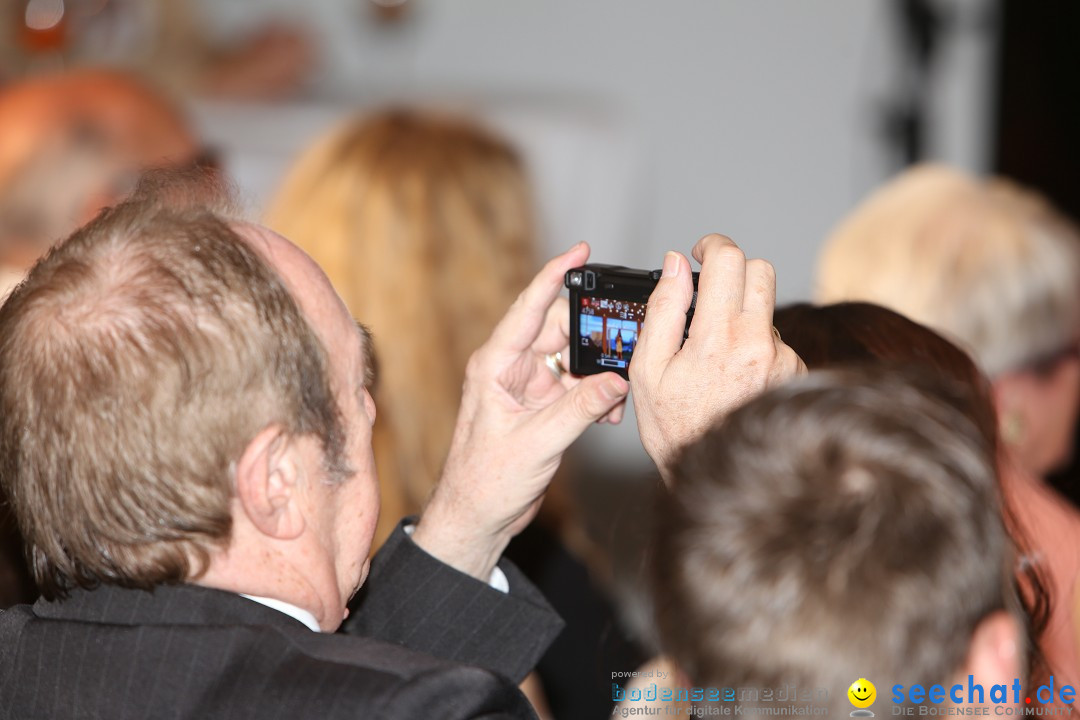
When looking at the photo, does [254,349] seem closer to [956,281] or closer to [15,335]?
[15,335]

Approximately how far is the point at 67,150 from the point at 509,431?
151 centimetres

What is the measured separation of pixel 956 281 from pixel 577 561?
784 millimetres

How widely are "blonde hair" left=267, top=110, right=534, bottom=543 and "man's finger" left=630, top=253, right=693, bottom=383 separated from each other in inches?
32.1

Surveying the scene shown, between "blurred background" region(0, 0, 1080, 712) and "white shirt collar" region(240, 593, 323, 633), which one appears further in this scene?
"blurred background" region(0, 0, 1080, 712)

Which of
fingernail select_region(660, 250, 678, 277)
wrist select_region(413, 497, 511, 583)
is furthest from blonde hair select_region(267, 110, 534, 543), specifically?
fingernail select_region(660, 250, 678, 277)

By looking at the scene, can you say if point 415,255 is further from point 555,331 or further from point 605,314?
point 605,314

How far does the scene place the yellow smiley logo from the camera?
0.75 meters

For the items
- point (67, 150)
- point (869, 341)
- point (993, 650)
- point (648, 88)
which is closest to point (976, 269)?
point (869, 341)

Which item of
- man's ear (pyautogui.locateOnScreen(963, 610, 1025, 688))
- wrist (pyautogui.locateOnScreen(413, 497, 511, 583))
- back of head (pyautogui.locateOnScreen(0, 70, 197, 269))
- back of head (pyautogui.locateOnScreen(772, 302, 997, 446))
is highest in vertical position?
back of head (pyautogui.locateOnScreen(0, 70, 197, 269))

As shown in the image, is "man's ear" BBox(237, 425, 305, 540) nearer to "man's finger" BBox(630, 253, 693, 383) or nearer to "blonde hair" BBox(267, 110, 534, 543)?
"man's finger" BBox(630, 253, 693, 383)

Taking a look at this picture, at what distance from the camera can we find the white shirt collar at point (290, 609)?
1.04 m

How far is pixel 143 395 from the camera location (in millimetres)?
969

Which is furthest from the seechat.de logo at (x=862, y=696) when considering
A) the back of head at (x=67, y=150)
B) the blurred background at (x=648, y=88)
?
the blurred background at (x=648, y=88)

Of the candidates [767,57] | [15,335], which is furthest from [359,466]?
[767,57]
